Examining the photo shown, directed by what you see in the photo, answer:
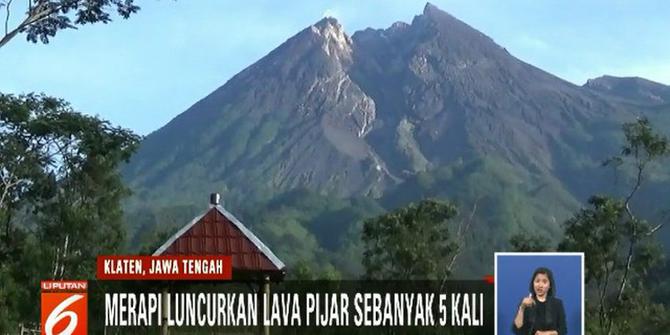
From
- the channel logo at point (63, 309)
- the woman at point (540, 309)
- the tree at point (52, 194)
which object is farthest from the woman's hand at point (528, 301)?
the tree at point (52, 194)

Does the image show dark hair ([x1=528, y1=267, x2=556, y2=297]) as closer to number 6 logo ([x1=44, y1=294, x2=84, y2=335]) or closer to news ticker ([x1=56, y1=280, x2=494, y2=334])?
news ticker ([x1=56, y1=280, x2=494, y2=334])

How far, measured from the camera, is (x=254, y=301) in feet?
73.4

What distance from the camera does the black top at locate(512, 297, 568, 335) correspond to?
14195mm

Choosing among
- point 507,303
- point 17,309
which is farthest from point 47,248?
point 507,303

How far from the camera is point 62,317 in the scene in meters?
16.0

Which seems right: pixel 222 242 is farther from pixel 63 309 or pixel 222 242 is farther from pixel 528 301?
pixel 528 301

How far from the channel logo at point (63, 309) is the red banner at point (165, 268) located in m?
1.31

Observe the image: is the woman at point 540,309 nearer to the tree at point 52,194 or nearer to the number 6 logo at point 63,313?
the number 6 logo at point 63,313

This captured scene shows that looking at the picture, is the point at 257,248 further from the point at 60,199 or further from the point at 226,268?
the point at 60,199

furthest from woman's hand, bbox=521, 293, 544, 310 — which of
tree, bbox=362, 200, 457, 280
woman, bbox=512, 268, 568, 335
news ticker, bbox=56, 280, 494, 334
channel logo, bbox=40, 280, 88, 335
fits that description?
tree, bbox=362, 200, 457, 280

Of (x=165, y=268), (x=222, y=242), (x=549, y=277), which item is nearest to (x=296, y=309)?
(x=222, y=242)

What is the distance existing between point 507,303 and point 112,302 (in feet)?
30.8

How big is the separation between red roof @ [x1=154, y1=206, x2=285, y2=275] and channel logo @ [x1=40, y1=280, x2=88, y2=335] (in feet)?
16.2

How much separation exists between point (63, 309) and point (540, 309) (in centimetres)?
751
